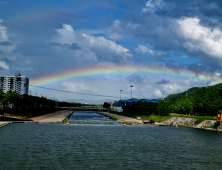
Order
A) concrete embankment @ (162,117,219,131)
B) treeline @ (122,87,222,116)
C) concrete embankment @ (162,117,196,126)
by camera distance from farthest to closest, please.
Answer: treeline @ (122,87,222,116)
concrete embankment @ (162,117,196,126)
concrete embankment @ (162,117,219,131)

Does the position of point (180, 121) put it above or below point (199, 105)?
below

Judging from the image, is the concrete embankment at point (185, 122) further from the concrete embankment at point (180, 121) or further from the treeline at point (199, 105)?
the treeline at point (199, 105)

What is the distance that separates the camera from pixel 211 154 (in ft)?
155

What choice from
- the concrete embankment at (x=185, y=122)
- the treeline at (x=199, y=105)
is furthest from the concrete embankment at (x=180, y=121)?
the treeline at (x=199, y=105)

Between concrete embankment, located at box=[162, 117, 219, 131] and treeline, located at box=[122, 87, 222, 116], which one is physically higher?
treeline, located at box=[122, 87, 222, 116]

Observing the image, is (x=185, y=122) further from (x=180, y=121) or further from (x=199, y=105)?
(x=199, y=105)

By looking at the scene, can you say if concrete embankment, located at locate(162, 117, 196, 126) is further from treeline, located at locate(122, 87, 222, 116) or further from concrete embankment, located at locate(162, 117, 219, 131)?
treeline, located at locate(122, 87, 222, 116)

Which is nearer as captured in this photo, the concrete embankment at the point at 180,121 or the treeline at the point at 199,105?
the concrete embankment at the point at 180,121

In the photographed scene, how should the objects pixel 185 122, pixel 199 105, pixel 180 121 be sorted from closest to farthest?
pixel 185 122, pixel 180 121, pixel 199 105

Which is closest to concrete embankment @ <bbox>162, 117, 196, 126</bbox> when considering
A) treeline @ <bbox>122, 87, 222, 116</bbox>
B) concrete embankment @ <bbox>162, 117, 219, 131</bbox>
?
concrete embankment @ <bbox>162, 117, 219, 131</bbox>

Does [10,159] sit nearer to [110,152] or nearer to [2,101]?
[110,152]

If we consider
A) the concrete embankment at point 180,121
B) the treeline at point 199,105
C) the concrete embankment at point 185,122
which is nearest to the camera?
the concrete embankment at point 185,122

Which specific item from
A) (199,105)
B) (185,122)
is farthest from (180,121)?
(199,105)

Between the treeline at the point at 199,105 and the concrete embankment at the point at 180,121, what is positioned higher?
Result: the treeline at the point at 199,105
